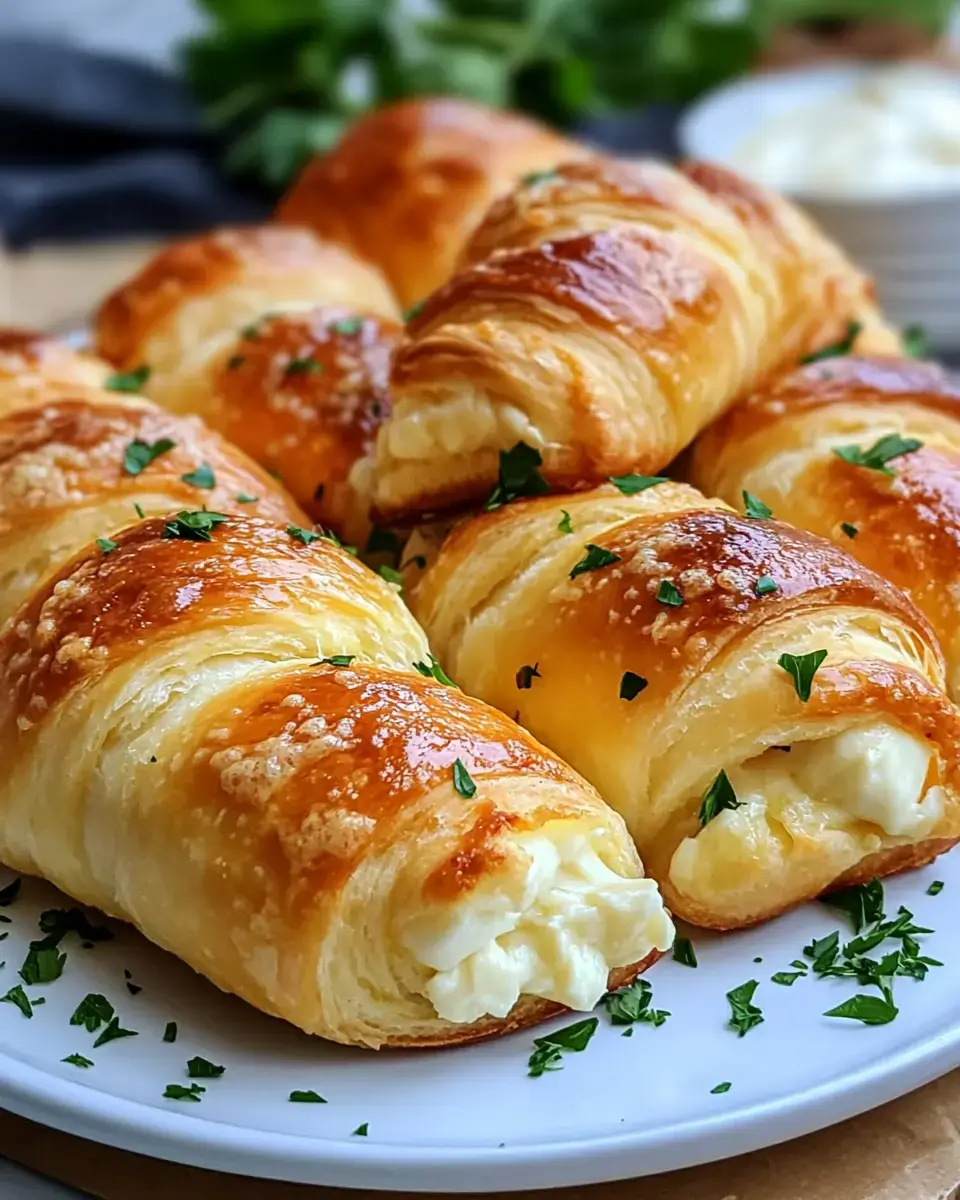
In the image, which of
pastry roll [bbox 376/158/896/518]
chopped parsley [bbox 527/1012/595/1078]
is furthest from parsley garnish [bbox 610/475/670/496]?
chopped parsley [bbox 527/1012/595/1078]

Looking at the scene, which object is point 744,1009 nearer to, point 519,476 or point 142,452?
point 519,476

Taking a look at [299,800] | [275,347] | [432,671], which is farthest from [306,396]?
[299,800]

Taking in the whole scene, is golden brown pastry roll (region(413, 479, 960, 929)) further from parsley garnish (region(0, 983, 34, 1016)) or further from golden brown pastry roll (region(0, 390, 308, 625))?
parsley garnish (region(0, 983, 34, 1016))

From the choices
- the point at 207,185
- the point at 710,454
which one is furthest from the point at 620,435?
the point at 207,185

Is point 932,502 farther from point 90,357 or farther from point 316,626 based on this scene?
point 90,357

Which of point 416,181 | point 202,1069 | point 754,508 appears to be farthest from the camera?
point 416,181

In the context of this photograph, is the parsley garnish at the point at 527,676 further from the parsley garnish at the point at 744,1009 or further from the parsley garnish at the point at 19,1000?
the parsley garnish at the point at 19,1000
